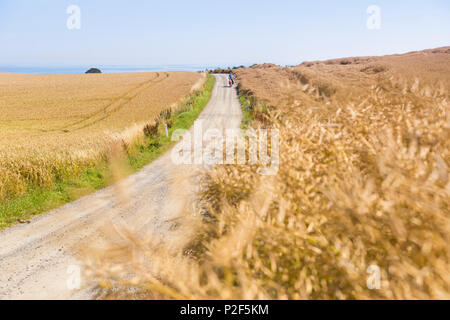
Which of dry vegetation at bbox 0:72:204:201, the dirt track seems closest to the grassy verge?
dry vegetation at bbox 0:72:204:201

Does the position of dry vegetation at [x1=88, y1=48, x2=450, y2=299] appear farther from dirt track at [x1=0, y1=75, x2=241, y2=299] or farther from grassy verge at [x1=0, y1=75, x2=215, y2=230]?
grassy verge at [x1=0, y1=75, x2=215, y2=230]

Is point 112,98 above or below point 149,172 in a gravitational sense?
above

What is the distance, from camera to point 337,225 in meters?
1.72

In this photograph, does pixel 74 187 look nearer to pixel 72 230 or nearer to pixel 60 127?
pixel 72 230

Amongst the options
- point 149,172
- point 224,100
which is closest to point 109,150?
point 149,172

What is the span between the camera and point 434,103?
2.33 m

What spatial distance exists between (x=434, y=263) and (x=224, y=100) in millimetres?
31313

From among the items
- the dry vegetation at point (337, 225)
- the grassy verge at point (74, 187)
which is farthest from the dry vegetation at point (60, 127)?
the dry vegetation at point (337, 225)

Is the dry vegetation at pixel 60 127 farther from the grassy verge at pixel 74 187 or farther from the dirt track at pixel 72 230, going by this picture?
the dirt track at pixel 72 230

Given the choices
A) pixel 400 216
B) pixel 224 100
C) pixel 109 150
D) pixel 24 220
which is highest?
pixel 224 100

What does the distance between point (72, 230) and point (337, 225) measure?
7.10m

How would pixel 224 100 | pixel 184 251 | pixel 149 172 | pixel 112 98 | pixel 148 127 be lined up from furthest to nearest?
pixel 112 98
pixel 224 100
pixel 148 127
pixel 149 172
pixel 184 251

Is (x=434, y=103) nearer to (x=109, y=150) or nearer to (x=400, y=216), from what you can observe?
(x=400, y=216)

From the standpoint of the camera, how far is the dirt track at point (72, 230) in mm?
4629
